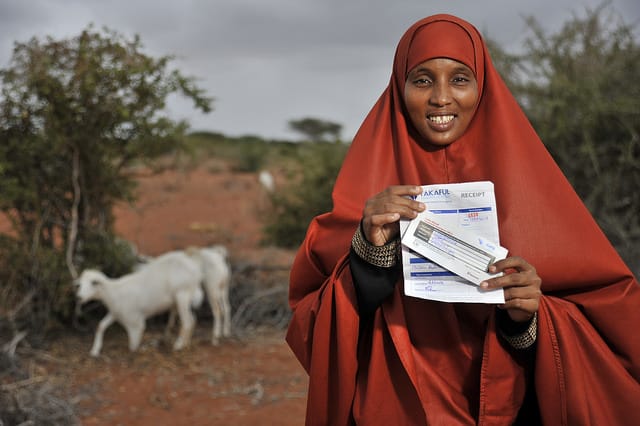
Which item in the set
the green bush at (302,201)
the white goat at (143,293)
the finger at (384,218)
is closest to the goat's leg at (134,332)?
the white goat at (143,293)

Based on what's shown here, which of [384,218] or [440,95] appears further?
[440,95]

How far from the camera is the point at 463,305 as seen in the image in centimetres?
183

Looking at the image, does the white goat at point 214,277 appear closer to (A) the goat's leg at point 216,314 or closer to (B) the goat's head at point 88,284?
(A) the goat's leg at point 216,314

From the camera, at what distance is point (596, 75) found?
885cm

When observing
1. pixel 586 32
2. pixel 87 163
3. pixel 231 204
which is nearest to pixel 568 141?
pixel 586 32

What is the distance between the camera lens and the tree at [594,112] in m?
7.61

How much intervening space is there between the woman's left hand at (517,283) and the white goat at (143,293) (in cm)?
536

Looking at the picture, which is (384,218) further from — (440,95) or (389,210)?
(440,95)

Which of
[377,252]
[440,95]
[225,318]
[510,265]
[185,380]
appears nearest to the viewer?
[510,265]

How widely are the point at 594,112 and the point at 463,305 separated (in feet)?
23.4

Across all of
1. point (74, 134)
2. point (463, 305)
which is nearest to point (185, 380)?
point (74, 134)

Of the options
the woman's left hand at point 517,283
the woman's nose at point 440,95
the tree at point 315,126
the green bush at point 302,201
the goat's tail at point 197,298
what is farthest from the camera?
the tree at point 315,126

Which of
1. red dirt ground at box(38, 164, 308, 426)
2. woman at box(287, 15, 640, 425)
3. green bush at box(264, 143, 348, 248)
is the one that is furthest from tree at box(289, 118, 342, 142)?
woman at box(287, 15, 640, 425)

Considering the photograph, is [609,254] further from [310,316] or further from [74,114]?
[74,114]
